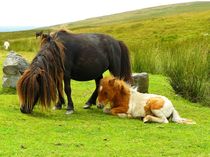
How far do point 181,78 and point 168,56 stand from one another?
172 inches

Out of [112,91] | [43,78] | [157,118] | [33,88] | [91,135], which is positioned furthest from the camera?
[112,91]

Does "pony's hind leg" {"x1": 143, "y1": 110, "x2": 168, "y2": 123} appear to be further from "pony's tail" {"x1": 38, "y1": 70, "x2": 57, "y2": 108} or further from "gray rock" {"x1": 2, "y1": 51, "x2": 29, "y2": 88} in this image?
"gray rock" {"x1": 2, "y1": 51, "x2": 29, "y2": 88}

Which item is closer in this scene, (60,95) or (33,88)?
(33,88)

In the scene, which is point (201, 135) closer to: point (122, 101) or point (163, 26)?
point (122, 101)

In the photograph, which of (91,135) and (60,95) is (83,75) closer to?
(60,95)

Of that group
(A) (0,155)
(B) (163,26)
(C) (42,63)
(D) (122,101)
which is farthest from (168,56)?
(B) (163,26)

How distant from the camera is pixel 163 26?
6072 centimetres

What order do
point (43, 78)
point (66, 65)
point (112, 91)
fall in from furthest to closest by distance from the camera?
1. point (112, 91)
2. point (66, 65)
3. point (43, 78)

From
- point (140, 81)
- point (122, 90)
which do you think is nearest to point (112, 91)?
point (122, 90)

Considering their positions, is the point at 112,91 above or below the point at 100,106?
above

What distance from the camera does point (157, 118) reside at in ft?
30.2

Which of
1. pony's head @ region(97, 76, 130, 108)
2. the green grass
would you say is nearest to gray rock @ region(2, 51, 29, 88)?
the green grass

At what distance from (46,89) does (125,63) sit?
303cm

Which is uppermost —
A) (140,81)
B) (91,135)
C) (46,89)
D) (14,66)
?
(46,89)
